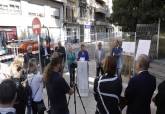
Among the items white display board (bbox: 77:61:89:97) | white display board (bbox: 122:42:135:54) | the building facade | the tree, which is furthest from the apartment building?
white display board (bbox: 77:61:89:97)

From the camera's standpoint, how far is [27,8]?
126 feet

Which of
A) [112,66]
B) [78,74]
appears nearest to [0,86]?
[112,66]

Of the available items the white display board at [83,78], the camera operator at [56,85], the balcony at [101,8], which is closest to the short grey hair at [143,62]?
the camera operator at [56,85]

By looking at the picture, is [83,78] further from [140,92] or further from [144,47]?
[140,92]

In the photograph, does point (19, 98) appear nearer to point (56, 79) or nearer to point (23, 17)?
point (56, 79)

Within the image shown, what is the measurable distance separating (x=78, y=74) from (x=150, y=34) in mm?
8393

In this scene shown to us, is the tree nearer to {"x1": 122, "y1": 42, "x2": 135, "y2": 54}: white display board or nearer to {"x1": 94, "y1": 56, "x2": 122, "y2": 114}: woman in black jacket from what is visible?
{"x1": 122, "y1": 42, "x2": 135, "y2": 54}: white display board

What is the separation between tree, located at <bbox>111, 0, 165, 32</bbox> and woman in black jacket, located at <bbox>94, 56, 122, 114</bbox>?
1712cm

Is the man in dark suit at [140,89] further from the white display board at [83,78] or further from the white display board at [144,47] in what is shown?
the white display board at [144,47]

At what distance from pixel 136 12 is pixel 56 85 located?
19654mm

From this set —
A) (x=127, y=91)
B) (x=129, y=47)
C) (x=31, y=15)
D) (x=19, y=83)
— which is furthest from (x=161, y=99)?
(x=31, y=15)

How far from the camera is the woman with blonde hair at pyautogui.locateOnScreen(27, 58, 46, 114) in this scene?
277 inches

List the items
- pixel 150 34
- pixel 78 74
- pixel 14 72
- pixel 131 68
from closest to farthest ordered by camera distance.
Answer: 1. pixel 14 72
2. pixel 78 74
3. pixel 131 68
4. pixel 150 34

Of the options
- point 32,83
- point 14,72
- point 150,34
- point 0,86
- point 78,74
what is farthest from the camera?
point 150,34
